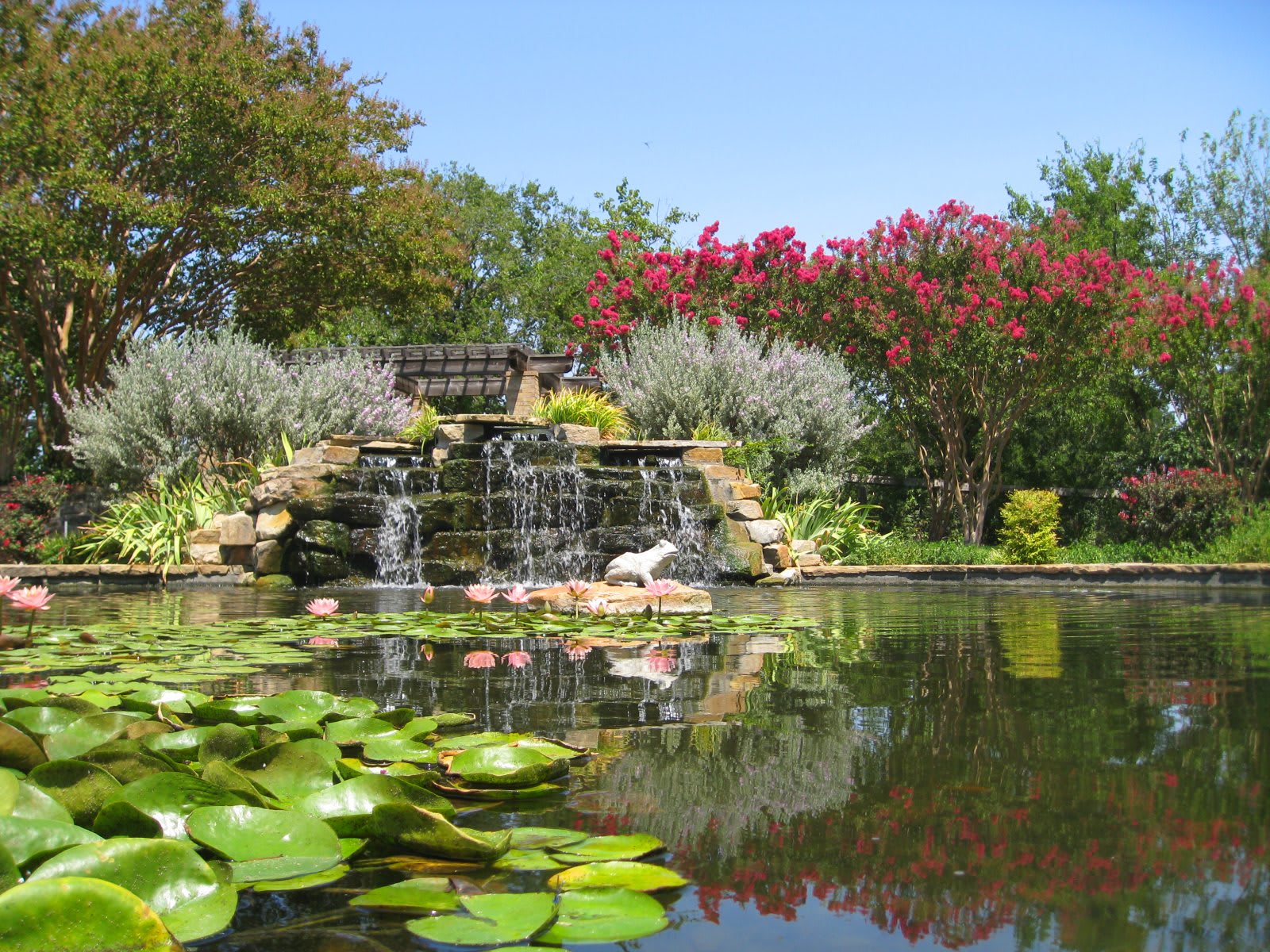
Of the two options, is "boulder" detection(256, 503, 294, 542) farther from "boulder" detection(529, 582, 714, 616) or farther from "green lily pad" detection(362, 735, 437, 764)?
"green lily pad" detection(362, 735, 437, 764)

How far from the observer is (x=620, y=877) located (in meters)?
1.40

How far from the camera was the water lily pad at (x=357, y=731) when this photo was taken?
7.50ft

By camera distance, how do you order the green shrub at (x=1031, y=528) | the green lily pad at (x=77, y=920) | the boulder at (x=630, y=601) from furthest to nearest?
the green shrub at (x=1031, y=528) < the boulder at (x=630, y=601) < the green lily pad at (x=77, y=920)

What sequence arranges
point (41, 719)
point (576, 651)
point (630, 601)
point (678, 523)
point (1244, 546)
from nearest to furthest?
point (41, 719)
point (576, 651)
point (630, 601)
point (678, 523)
point (1244, 546)

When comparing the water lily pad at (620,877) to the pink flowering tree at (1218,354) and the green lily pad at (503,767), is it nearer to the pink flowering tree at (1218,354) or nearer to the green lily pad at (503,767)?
the green lily pad at (503,767)

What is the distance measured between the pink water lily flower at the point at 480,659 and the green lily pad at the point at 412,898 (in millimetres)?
2411

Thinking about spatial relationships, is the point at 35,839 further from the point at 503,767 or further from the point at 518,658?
the point at 518,658

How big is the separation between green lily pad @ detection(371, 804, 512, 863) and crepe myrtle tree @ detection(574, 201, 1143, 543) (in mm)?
12630

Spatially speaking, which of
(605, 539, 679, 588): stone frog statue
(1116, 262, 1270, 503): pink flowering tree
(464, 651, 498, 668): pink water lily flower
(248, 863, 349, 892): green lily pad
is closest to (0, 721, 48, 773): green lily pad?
(248, 863, 349, 892): green lily pad

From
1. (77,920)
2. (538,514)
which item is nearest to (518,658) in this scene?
(77,920)

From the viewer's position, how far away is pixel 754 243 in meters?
17.0

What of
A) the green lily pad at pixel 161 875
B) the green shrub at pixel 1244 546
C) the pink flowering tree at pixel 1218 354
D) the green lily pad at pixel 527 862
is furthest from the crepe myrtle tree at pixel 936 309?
the green lily pad at pixel 161 875

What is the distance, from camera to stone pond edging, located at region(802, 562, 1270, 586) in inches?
406

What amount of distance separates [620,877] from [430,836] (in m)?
0.32
